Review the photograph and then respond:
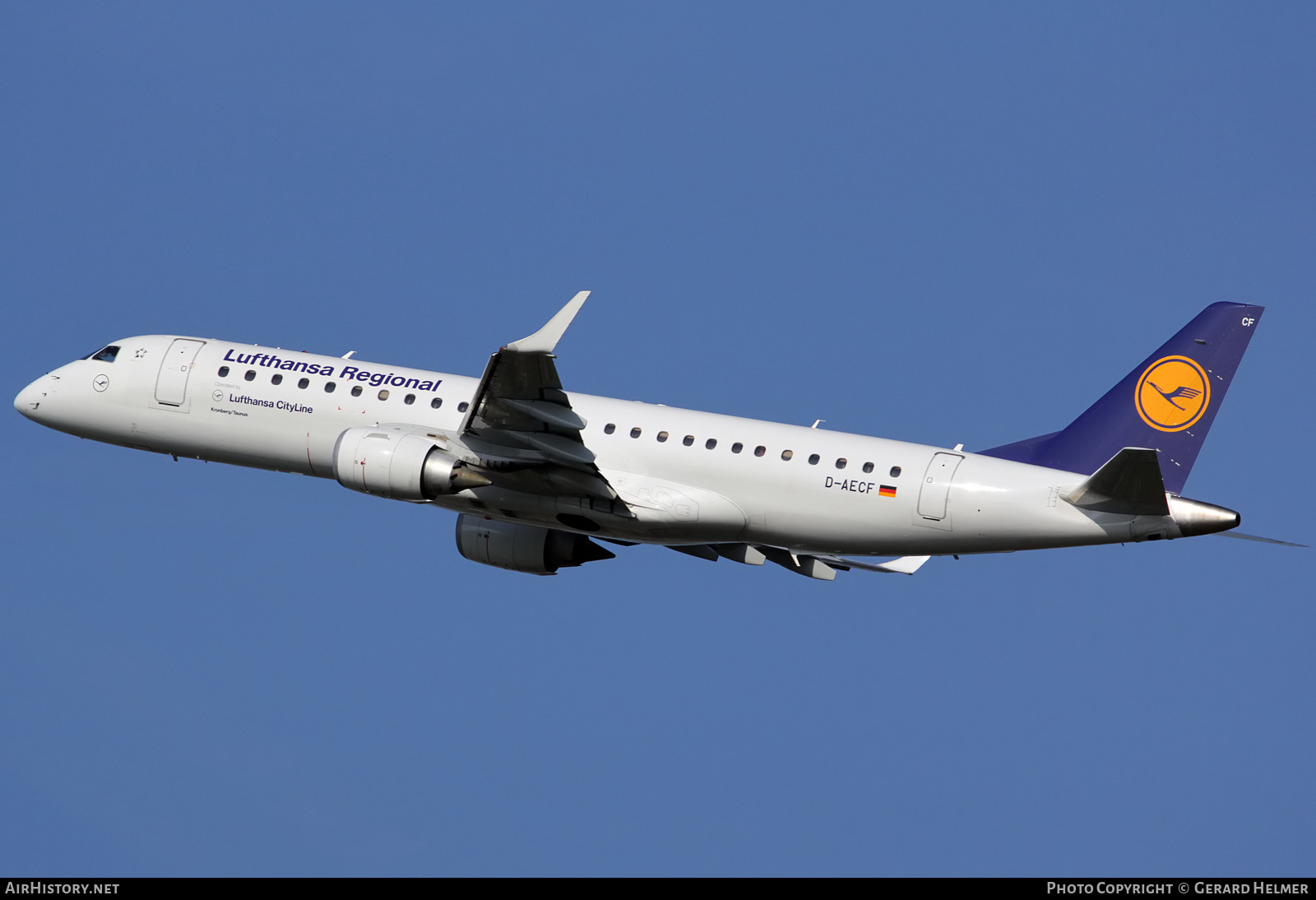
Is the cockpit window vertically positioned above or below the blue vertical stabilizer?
above

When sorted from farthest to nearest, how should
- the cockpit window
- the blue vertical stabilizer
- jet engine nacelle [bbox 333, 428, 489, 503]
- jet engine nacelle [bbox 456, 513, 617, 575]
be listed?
the cockpit window, jet engine nacelle [bbox 456, 513, 617, 575], jet engine nacelle [bbox 333, 428, 489, 503], the blue vertical stabilizer

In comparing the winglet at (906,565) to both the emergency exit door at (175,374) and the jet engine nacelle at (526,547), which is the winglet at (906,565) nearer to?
the jet engine nacelle at (526,547)

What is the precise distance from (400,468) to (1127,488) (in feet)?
50.3

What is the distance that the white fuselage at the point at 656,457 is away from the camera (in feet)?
115

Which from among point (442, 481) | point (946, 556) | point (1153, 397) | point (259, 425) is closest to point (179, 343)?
point (259, 425)

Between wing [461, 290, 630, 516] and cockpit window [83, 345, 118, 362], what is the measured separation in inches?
456

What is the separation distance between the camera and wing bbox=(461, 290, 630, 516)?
3316cm

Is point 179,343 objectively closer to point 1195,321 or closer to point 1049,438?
point 1049,438

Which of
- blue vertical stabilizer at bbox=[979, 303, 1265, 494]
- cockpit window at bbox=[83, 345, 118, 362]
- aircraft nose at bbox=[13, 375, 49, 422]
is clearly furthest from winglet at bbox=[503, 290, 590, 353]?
aircraft nose at bbox=[13, 375, 49, 422]

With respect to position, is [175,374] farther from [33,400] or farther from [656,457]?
[656,457]

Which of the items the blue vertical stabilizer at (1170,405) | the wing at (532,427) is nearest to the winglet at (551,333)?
the wing at (532,427)

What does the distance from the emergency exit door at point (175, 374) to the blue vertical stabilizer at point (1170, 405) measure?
20.0 m

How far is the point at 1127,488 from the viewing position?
3297 cm

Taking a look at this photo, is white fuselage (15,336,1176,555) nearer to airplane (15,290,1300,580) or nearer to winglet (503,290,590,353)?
airplane (15,290,1300,580)
